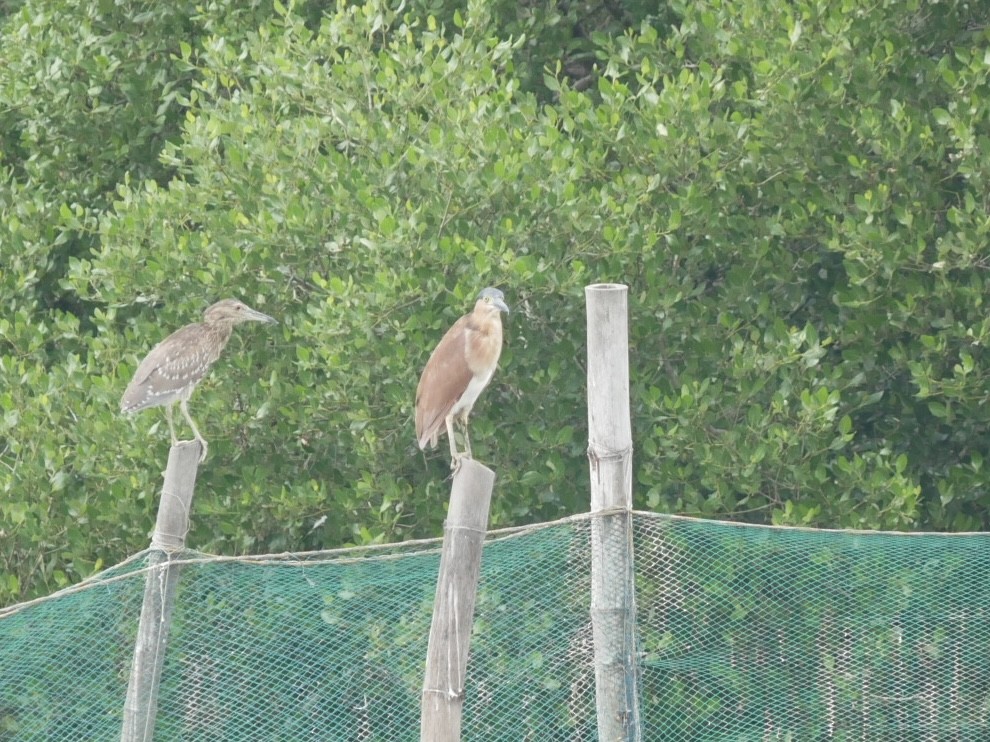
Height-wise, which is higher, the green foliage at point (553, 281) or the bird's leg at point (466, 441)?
the green foliage at point (553, 281)

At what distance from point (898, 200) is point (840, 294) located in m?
0.56

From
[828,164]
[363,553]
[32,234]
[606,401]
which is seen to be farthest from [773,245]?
[32,234]

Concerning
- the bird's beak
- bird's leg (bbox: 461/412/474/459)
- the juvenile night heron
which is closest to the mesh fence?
bird's leg (bbox: 461/412/474/459)

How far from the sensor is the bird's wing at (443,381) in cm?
603

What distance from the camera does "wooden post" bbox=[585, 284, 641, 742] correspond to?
445 cm

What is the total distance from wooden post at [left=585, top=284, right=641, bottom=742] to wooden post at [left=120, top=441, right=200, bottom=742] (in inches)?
55.4

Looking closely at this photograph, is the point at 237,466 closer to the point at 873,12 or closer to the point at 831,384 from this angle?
the point at 831,384

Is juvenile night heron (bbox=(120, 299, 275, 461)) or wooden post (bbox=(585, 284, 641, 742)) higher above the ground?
juvenile night heron (bbox=(120, 299, 275, 461))

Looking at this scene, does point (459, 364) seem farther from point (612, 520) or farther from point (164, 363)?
point (612, 520)

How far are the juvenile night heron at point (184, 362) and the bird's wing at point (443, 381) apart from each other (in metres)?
1.04

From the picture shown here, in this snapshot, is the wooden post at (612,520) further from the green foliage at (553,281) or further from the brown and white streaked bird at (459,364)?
the green foliage at (553,281)

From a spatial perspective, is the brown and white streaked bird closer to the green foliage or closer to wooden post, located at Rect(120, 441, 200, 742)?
the green foliage

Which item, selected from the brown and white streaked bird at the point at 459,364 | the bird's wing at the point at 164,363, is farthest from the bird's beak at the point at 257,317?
the brown and white streaked bird at the point at 459,364

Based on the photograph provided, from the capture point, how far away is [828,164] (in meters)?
7.07
